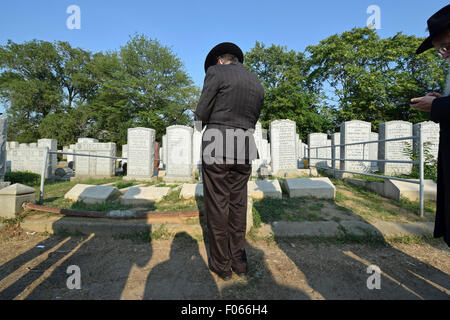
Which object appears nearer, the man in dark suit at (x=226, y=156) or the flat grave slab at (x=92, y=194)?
the man in dark suit at (x=226, y=156)

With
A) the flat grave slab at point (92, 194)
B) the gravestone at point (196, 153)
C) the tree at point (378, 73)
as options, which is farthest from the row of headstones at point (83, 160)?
the tree at point (378, 73)

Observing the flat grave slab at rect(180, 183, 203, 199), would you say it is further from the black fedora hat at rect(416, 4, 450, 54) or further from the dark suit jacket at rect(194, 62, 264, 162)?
the black fedora hat at rect(416, 4, 450, 54)

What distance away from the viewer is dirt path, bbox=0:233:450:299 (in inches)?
63.6

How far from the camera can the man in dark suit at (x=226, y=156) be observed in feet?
5.84

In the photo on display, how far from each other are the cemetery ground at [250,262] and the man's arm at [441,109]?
133 centimetres

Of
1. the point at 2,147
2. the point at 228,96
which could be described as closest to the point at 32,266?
the point at 228,96

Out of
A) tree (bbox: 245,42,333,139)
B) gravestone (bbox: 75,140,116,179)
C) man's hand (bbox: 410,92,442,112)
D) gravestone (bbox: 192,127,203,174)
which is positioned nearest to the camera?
man's hand (bbox: 410,92,442,112)

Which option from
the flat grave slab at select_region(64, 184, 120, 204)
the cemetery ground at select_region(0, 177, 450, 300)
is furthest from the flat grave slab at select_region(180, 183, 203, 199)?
the flat grave slab at select_region(64, 184, 120, 204)

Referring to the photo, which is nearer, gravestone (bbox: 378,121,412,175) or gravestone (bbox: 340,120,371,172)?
gravestone (bbox: 340,120,371,172)

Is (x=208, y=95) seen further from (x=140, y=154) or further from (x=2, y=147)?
(x=2, y=147)

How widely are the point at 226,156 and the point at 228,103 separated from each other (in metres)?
0.48

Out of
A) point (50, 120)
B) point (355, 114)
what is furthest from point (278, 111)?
point (50, 120)

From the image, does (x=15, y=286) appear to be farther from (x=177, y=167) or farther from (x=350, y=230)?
(x=177, y=167)

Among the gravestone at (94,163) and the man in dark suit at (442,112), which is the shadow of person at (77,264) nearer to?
the man in dark suit at (442,112)
